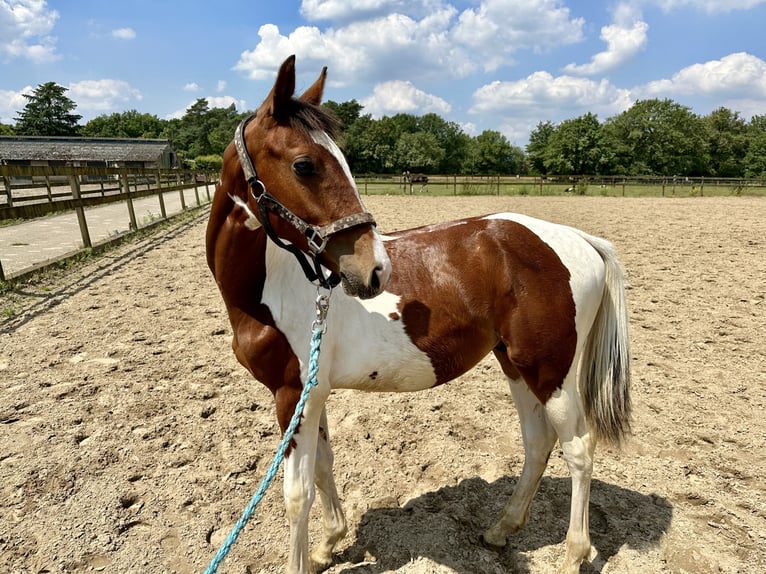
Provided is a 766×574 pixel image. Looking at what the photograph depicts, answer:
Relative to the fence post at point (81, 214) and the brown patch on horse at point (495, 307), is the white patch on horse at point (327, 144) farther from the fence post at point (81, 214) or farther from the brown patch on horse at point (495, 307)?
the fence post at point (81, 214)

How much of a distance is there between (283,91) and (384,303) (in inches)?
37.0

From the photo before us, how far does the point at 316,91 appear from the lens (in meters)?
1.83

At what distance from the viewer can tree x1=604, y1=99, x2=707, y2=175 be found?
191 ft

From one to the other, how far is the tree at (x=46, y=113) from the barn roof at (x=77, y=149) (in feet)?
148

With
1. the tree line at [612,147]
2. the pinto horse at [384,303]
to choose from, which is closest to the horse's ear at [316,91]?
the pinto horse at [384,303]

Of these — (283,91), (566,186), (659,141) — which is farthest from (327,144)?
(659,141)

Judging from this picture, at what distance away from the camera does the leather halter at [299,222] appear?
147cm

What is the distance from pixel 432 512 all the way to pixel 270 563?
90 cm

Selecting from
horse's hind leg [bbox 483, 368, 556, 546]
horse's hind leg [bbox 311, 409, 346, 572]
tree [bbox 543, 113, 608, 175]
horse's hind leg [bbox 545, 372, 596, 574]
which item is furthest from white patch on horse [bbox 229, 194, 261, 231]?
tree [bbox 543, 113, 608, 175]

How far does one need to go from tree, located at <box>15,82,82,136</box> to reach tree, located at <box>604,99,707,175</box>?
99608 millimetres

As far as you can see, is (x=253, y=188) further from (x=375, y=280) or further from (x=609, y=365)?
→ (x=609, y=365)

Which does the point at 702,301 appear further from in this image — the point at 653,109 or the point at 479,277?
the point at 653,109

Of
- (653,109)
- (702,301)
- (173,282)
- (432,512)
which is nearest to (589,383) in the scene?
(432,512)

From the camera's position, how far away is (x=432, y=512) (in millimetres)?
2449
